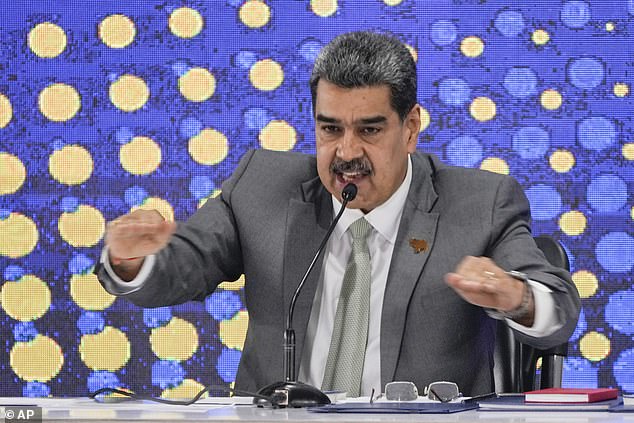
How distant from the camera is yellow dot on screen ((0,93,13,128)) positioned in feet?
9.42

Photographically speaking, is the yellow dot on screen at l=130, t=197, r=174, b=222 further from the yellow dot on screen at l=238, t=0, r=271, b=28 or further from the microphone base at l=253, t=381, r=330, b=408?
the microphone base at l=253, t=381, r=330, b=408

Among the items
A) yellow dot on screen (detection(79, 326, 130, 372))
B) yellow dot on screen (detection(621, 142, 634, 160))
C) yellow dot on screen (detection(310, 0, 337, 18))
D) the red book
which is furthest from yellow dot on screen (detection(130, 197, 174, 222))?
the red book

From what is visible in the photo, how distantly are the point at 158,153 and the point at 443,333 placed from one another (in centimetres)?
129

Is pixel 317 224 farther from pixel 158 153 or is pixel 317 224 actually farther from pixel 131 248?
pixel 158 153

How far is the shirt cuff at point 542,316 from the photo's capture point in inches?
65.6

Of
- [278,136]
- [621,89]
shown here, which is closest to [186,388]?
[278,136]

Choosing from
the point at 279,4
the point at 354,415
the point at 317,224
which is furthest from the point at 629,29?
the point at 354,415

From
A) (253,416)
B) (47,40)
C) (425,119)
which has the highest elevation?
(47,40)

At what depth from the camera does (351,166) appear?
6.26ft

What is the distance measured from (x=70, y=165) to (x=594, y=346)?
5.42ft

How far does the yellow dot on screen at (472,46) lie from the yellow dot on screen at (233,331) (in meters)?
1.02

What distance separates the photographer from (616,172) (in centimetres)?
276

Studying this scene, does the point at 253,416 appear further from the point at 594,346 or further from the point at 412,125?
the point at 594,346

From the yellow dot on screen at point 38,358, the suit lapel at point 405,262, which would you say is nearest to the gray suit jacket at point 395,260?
the suit lapel at point 405,262
